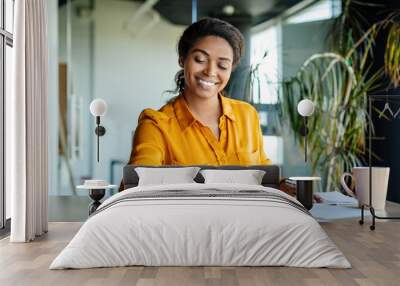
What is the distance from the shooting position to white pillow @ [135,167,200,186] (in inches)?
236

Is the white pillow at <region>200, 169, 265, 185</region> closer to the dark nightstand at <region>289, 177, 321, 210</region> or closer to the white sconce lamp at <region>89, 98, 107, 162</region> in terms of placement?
the dark nightstand at <region>289, 177, 321, 210</region>

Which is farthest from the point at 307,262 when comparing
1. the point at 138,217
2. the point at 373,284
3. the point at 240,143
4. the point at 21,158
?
the point at 240,143

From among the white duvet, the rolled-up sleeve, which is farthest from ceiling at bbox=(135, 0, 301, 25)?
the white duvet

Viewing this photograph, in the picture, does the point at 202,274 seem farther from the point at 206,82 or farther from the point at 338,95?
the point at 338,95

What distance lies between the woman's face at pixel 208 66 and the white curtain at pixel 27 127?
6.54ft

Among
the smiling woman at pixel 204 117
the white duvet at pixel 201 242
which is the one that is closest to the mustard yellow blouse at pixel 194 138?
the smiling woman at pixel 204 117

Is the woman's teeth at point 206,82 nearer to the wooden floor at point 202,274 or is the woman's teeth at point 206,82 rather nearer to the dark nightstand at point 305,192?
the dark nightstand at point 305,192

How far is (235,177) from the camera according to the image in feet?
19.7

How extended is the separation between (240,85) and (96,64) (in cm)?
170

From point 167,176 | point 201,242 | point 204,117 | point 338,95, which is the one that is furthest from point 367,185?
point 201,242

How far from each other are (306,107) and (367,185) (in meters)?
1.14

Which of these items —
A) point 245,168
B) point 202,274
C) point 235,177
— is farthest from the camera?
point 245,168

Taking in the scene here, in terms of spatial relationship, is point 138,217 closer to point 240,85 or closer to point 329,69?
point 240,85

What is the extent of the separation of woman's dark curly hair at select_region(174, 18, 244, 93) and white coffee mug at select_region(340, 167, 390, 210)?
1.89 metres
